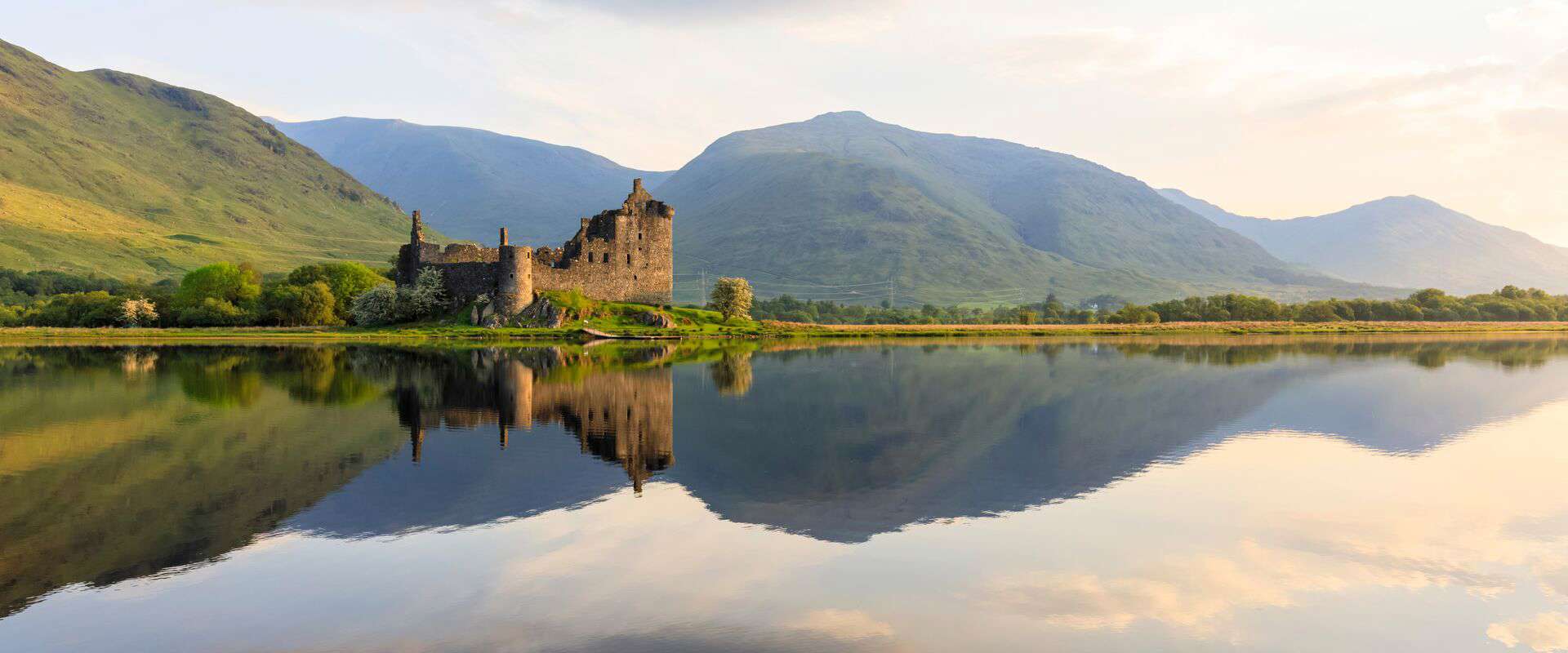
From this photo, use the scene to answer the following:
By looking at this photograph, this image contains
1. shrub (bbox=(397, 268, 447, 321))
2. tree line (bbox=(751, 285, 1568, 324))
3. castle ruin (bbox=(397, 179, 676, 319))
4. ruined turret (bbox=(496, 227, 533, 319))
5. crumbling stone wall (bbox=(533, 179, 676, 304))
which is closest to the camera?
ruined turret (bbox=(496, 227, 533, 319))

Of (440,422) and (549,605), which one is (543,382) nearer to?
(440,422)

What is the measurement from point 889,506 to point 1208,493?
21.8ft

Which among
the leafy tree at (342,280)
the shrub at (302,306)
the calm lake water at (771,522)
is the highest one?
the leafy tree at (342,280)

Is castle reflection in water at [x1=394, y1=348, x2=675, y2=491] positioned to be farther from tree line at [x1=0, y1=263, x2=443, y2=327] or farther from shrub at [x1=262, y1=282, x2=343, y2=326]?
shrub at [x1=262, y1=282, x2=343, y2=326]

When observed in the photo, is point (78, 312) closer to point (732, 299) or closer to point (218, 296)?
point (218, 296)

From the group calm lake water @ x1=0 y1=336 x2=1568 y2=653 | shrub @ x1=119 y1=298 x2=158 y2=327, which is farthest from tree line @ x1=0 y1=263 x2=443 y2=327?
calm lake water @ x1=0 y1=336 x2=1568 y2=653

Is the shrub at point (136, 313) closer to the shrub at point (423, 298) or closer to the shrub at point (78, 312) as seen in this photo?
the shrub at point (78, 312)

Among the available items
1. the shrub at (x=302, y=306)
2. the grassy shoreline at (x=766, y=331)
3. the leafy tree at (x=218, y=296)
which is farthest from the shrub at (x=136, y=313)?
the shrub at (x=302, y=306)

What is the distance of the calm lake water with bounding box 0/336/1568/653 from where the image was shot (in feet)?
34.8

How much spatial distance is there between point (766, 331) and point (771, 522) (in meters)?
77.1

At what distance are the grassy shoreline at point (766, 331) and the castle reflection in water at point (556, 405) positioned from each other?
32241 millimetres

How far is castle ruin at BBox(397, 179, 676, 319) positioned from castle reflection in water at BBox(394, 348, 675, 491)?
3636 cm

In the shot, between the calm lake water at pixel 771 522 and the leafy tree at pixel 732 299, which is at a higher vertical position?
the leafy tree at pixel 732 299

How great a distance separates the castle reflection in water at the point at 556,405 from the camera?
2283cm
